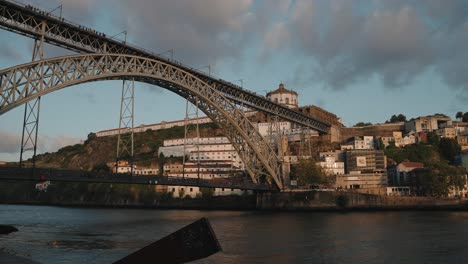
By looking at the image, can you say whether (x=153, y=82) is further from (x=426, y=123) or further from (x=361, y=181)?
(x=426, y=123)

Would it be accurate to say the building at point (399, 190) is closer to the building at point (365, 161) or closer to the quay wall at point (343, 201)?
the quay wall at point (343, 201)

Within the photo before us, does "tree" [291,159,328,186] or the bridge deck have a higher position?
"tree" [291,159,328,186]

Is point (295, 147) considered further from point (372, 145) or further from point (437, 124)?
point (437, 124)

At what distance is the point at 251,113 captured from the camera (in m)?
120

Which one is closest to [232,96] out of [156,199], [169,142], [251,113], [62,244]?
[62,244]

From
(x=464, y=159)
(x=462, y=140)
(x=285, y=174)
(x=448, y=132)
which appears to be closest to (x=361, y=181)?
(x=464, y=159)

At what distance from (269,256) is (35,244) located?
14097mm

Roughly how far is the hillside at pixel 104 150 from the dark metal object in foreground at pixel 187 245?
11319 cm

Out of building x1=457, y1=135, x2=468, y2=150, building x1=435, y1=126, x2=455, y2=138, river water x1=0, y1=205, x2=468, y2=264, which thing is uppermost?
building x1=435, y1=126, x2=455, y2=138

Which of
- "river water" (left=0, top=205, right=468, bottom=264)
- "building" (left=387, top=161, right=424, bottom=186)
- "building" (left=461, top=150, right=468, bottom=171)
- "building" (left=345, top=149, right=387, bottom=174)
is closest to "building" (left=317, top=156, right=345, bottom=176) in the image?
"building" (left=345, top=149, right=387, bottom=174)

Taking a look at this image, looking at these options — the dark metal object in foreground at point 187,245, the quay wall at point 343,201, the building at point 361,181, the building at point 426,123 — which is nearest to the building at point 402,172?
the building at point 361,181

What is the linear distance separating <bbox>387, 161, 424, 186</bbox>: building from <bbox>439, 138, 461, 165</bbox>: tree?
1479cm

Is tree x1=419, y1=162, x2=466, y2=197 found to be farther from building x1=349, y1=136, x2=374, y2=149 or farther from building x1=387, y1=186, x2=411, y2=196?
building x1=349, y1=136, x2=374, y2=149

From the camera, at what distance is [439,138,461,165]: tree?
298 ft
